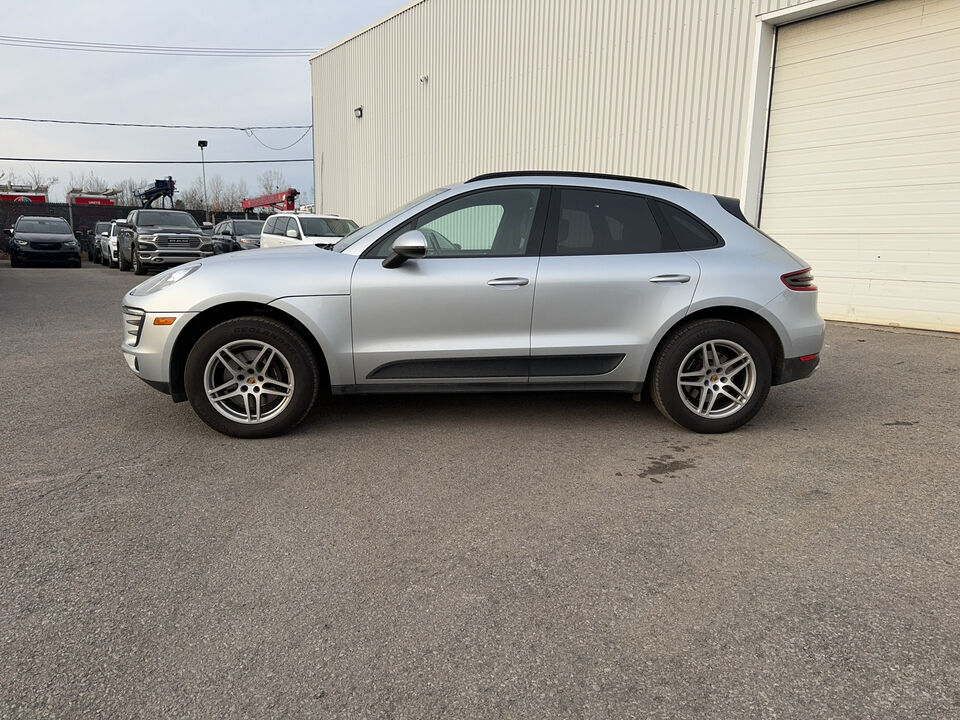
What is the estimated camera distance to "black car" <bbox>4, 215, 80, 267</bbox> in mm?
22422

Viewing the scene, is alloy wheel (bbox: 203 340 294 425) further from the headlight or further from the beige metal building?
the beige metal building

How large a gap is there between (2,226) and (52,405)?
115 ft

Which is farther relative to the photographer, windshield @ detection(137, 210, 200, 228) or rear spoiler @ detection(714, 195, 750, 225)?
windshield @ detection(137, 210, 200, 228)

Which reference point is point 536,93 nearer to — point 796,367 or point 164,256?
point 164,256

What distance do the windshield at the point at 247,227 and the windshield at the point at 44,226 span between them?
5.92 meters

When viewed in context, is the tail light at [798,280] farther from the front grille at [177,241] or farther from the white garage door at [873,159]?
the front grille at [177,241]

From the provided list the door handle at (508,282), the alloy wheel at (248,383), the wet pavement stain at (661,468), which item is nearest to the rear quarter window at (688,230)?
the door handle at (508,282)

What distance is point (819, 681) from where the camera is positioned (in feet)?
7.17

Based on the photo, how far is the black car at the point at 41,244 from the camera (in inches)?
883

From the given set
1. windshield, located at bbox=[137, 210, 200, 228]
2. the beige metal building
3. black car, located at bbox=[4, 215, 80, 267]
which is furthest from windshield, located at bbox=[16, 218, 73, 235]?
the beige metal building

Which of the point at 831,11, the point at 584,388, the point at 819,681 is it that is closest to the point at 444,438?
the point at 584,388

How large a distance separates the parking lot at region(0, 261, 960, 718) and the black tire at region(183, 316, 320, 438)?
131 millimetres

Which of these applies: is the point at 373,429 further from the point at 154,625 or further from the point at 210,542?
the point at 154,625

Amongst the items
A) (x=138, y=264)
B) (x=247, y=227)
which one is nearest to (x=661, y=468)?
(x=138, y=264)
